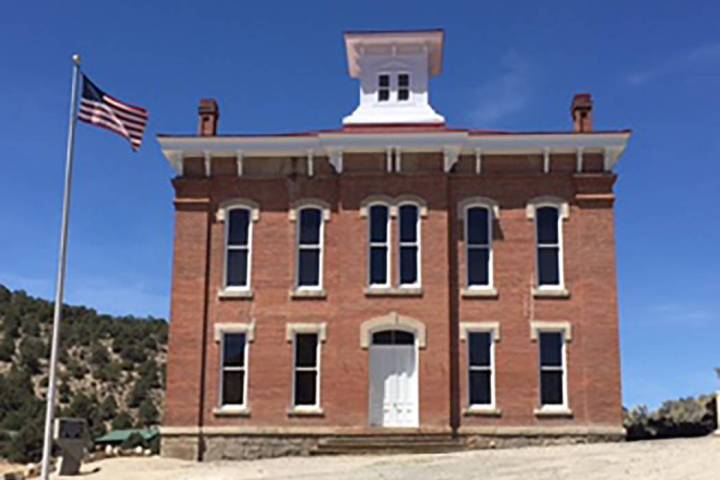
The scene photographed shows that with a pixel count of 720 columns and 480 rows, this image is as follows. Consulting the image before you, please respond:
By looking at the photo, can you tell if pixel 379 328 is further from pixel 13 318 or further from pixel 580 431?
pixel 13 318

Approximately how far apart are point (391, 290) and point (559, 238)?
4791 mm

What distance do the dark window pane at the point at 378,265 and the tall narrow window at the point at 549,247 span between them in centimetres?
417

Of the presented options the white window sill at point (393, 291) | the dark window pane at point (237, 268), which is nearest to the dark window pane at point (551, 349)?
the white window sill at point (393, 291)

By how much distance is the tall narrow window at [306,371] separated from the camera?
27766mm

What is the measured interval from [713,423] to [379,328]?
426 inches

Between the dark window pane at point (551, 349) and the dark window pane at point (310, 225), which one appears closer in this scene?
the dark window pane at point (551, 349)

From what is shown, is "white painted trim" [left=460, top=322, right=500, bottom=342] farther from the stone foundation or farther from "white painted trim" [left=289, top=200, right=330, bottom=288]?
"white painted trim" [left=289, top=200, right=330, bottom=288]

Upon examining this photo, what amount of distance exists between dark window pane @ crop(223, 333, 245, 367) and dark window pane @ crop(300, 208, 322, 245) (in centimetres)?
315

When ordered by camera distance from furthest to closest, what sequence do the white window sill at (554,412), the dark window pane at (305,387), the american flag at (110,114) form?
1. the dark window pane at (305,387)
2. the white window sill at (554,412)
3. the american flag at (110,114)

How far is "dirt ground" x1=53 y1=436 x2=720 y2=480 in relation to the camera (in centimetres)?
1894

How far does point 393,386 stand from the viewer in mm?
27516

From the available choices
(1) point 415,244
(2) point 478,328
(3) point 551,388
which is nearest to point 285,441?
(2) point 478,328

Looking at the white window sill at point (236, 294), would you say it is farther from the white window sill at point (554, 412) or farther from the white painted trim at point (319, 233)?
the white window sill at point (554, 412)

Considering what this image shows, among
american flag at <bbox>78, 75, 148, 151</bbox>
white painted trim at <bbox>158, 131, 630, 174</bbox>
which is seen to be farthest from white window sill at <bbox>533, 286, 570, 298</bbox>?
american flag at <bbox>78, 75, 148, 151</bbox>
